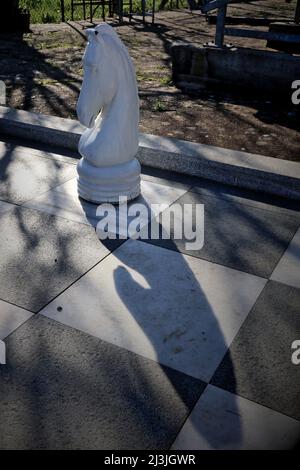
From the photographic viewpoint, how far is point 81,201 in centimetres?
390

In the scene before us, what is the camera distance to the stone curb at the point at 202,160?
13.5ft

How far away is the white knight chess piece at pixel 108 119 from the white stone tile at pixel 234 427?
2047 millimetres

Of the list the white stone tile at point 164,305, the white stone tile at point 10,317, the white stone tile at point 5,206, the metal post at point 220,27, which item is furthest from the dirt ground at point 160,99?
the white stone tile at point 10,317

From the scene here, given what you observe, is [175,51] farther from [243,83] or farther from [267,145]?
[267,145]

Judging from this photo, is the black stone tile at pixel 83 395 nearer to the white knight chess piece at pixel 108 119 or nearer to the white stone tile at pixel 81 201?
the white stone tile at pixel 81 201

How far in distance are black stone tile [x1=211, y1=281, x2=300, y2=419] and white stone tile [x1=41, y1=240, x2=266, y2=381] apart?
60mm

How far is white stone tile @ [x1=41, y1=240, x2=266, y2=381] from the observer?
2.46 metres

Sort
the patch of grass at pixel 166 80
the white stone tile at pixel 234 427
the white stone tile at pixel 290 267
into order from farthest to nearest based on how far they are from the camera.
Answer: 1. the patch of grass at pixel 166 80
2. the white stone tile at pixel 290 267
3. the white stone tile at pixel 234 427

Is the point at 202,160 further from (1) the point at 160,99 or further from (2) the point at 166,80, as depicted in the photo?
(2) the point at 166,80

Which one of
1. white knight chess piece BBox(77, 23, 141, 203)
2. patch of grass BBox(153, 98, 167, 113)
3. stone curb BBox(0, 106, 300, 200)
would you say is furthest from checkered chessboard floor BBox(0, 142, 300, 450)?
patch of grass BBox(153, 98, 167, 113)

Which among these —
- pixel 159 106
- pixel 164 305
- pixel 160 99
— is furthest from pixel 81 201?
pixel 160 99

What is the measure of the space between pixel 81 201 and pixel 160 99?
3.10 m

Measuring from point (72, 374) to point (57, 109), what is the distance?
14.4ft
